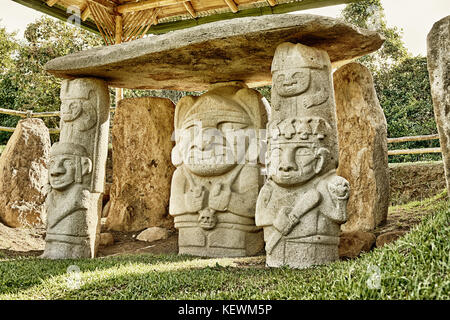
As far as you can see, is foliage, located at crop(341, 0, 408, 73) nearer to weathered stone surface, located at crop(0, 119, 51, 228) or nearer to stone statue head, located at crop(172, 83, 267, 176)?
stone statue head, located at crop(172, 83, 267, 176)

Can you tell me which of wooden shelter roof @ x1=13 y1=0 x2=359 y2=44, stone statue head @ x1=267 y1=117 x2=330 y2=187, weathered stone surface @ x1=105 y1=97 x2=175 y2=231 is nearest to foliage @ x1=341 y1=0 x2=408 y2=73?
wooden shelter roof @ x1=13 y1=0 x2=359 y2=44

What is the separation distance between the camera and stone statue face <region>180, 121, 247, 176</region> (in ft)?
19.9

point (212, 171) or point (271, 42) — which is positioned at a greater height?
point (271, 42)

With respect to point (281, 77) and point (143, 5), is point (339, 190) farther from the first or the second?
point (143, 5)

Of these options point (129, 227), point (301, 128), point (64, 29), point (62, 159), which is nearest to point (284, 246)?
point (301, 128)

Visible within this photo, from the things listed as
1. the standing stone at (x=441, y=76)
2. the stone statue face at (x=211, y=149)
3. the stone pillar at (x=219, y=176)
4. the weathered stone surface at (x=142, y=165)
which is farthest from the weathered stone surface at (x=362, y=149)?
the weathered stone surface at (x=142, y=165)

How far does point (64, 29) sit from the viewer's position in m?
14.8

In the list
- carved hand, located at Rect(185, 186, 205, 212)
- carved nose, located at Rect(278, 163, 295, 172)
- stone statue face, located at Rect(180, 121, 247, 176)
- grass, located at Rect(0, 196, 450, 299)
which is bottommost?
grass, located at Rect(0, 196, 450, 299)

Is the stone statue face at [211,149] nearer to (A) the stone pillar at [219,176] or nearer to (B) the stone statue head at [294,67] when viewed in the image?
(A) the stone pillar at [219,176]

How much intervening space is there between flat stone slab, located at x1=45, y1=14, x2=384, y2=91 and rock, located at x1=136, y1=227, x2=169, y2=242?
7.92ft

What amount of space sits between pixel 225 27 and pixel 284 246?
2577mm

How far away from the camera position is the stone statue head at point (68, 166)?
19.4 feet

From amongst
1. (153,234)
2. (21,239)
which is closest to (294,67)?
(153,234)

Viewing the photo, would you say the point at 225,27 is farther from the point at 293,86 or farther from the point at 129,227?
the point at 129,227
